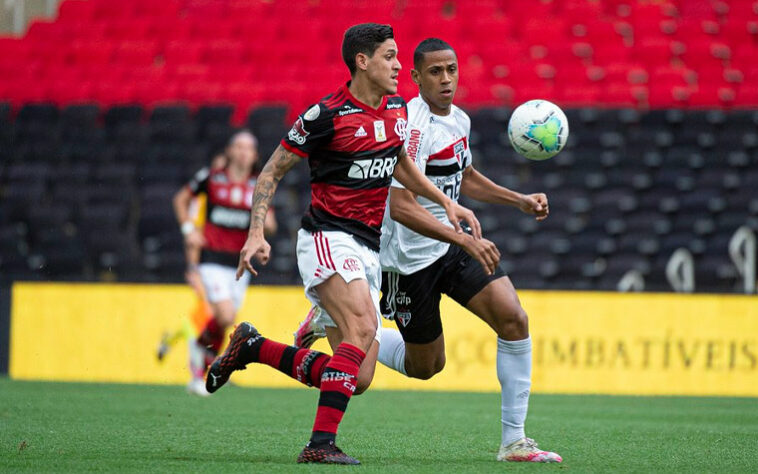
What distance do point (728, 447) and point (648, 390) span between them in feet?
17.5

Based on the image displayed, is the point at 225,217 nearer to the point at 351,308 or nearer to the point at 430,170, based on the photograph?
the point at 430,170

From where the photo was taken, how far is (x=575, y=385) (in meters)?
11.7

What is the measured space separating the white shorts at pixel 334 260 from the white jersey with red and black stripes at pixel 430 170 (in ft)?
2.18

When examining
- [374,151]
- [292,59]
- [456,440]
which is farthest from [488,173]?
[374,151]

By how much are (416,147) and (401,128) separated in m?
0.32

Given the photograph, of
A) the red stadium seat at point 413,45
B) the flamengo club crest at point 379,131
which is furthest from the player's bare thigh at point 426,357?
the red stadium seat at point 413,45

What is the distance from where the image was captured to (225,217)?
10898 mm

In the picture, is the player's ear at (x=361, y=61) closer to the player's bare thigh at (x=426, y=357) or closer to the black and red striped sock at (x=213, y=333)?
the player's bare thigh at (x=426, y=357)

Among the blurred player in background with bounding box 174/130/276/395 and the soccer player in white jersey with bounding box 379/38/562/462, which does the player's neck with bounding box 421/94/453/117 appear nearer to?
the soccer player in white jersey with bounding box 379/38/562/462

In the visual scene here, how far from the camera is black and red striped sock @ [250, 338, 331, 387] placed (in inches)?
218

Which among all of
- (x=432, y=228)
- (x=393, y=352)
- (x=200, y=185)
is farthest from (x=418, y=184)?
(x=200, y=185)

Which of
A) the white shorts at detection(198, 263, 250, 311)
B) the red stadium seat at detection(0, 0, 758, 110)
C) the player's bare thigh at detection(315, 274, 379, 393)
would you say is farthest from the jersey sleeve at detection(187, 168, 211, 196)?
the red stadium seat at detection(0, 0, 758, 110)

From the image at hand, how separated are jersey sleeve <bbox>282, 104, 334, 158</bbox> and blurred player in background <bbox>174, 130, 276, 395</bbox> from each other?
17.6 ft

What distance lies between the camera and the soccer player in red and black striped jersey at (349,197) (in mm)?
5301
